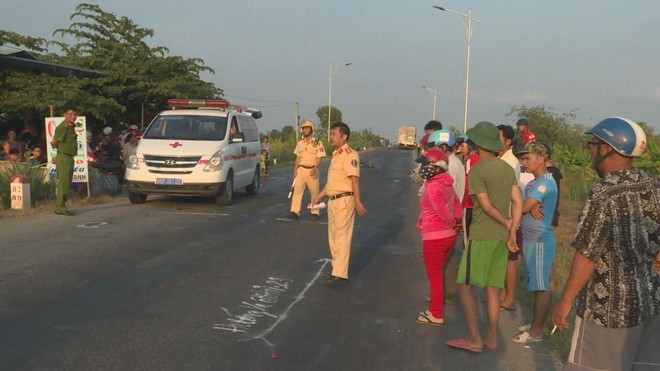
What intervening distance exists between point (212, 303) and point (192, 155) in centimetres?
777

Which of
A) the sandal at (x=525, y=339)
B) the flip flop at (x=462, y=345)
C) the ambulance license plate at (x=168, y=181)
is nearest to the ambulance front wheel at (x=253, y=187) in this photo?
the ambulance license plate at (x=168, y=181)

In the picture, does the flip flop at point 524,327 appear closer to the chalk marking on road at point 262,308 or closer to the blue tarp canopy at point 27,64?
the chalk marking on road at point 262,308

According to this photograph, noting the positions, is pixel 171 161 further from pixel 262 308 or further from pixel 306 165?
pixel 262 308

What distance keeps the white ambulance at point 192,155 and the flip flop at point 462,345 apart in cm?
915

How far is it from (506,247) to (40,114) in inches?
838

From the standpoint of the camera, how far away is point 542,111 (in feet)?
115

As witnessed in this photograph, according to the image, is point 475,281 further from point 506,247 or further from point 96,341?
point 96,341

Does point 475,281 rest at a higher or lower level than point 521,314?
higher

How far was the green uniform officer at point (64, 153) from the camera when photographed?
1223cm

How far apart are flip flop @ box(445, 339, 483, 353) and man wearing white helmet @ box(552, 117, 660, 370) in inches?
87.0

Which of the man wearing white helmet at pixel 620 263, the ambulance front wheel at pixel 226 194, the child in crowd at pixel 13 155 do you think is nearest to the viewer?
the man wearing white helmet at pixel 620 263

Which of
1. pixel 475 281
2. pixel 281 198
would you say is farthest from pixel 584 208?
pixel 281 198

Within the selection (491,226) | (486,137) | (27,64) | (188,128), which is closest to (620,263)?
(491,226)

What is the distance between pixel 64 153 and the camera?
40.4ft
